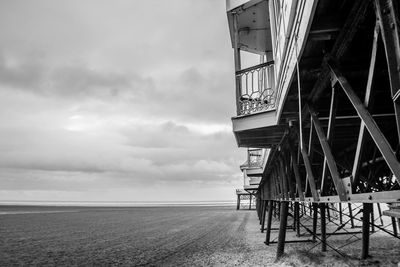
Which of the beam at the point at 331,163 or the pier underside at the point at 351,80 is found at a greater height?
the pier underside at the point at 351,80

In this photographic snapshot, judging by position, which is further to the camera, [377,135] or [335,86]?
[335,86]

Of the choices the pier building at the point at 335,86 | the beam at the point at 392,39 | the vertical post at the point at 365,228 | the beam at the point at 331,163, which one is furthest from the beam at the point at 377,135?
the vertical post at the point at 365,228

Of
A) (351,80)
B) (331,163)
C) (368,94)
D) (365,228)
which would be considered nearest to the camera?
(368,94)

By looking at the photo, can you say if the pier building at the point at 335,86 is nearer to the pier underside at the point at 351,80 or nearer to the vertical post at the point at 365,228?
the pier underside at the point at 351,80

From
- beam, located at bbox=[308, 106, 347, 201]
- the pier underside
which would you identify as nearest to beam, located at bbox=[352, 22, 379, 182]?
the pier underside

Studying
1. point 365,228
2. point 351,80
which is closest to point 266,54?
point 365,228

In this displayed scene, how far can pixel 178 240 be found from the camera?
1723 centimetres

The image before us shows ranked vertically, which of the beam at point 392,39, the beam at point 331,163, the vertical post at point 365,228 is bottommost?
the vertical post at point 365,228

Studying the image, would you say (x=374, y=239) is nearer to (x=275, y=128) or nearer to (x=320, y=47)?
(x=275, y=128)

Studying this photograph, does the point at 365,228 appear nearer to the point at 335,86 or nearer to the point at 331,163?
the point at 331,163

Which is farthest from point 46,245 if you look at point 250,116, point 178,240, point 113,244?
point 250,116

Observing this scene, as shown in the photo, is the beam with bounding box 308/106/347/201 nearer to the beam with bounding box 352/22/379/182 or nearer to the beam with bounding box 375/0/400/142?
the beam with bounding box 352/22/379/182

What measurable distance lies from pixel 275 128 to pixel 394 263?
18.3ft

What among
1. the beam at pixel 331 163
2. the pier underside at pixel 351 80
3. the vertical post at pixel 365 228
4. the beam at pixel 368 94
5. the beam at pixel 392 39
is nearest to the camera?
the beam at pixel 392 39
